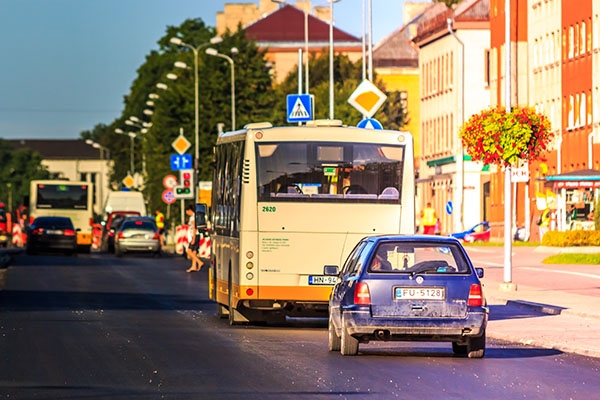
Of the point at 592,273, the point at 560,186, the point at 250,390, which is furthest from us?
the point at 560,186

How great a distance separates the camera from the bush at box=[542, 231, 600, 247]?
57406mm

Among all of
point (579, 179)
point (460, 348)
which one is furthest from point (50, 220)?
point (460, 348)

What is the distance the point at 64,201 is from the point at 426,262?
62409 mm

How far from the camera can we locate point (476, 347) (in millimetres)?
21062

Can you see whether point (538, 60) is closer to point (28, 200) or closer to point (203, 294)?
point (28, 200)

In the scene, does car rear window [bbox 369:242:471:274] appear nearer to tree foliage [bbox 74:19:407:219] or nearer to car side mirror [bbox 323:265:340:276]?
car side mirror [bbox 323:265:340:276]

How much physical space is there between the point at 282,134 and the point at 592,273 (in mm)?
19615

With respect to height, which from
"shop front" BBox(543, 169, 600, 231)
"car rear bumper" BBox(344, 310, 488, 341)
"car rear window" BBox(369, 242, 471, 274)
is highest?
"shop front" BBox(543, 169, 600, 231)

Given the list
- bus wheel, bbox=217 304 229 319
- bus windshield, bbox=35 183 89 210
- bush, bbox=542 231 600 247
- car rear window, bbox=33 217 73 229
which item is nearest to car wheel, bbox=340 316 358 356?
bus wheel, bbox=217 304 229 319

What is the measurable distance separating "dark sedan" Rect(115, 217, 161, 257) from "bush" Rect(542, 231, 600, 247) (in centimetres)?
1667

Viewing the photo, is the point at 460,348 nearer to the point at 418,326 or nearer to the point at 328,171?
the point at 418,326

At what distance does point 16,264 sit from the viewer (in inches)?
2265

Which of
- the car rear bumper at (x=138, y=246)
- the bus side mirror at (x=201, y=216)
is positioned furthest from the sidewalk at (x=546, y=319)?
the car rear bumper at (x=138, y=246)

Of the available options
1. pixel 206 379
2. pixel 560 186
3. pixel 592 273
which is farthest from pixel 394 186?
pixel 560 186
